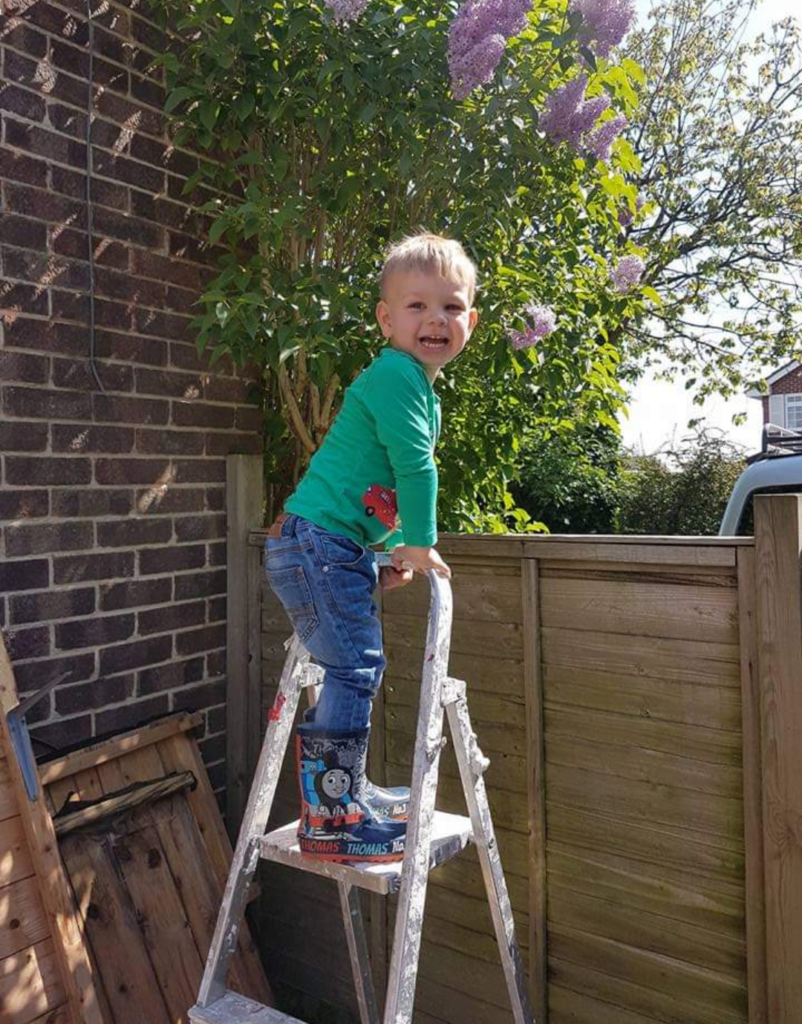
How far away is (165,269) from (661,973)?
259 centimetres

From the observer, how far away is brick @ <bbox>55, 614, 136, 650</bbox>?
8.73ft

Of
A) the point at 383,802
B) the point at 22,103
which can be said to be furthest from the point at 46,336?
the point at 383,802

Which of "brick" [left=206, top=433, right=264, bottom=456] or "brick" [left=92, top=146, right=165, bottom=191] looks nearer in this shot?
"brick" [left=92, top=146, right=165, bottom=191]

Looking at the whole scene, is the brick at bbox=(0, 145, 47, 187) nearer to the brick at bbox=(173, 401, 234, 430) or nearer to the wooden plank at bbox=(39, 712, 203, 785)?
the brick at bbox=(173, 401, 234, 430)

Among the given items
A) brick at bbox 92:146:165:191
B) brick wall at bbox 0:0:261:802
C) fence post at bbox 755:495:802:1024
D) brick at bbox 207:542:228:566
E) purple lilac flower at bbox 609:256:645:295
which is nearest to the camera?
fence post at bbox 755:495:802:1024

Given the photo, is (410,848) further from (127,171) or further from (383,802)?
(127,171)

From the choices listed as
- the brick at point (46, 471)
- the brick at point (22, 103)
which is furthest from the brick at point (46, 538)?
the brick at point (22, 103)

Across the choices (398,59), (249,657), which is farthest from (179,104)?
(249,657)

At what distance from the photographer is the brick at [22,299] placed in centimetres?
247

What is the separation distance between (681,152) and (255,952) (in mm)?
12176

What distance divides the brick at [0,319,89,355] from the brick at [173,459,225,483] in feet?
1.76

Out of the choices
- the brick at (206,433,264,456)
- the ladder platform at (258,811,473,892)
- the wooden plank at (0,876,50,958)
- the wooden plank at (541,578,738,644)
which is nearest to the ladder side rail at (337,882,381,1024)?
the ladder platform at (258,811,473,892)

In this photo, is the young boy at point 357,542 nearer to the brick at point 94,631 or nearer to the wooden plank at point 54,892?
the wooden plank at point 54,892

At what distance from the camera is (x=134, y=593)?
2.90 meters
